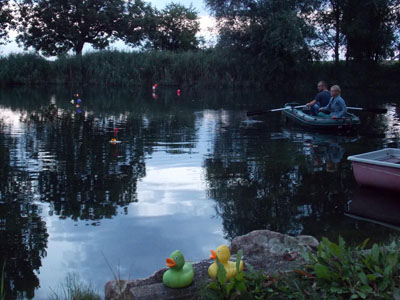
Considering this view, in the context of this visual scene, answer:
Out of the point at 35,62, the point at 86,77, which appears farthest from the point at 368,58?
the point at 35,62

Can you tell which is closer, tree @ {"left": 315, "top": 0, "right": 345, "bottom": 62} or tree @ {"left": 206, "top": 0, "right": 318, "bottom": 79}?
tree @ {"left": 206, "top": 0, "right": 318, "bottom": 79}

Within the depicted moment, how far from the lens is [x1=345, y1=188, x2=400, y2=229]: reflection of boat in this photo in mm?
6531

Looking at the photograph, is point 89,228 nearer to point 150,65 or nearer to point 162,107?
point 162,107

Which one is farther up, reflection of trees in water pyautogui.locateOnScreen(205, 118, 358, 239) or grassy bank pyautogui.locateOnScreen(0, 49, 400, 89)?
grassy bank pyautogui.locateOnScreen(0, 49, 400, 89)

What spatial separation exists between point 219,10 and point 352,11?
992 centimetres

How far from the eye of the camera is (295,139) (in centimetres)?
1324

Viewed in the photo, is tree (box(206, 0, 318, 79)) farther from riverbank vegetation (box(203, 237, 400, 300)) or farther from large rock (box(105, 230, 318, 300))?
riverbank vegetation (box(203, 237, 400, 300))

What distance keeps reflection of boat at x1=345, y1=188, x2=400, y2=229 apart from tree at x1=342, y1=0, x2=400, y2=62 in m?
27.9

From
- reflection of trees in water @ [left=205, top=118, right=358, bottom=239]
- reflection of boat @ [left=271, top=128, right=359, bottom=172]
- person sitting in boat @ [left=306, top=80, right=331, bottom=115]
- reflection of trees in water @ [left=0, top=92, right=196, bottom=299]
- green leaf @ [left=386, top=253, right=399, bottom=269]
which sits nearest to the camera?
green leaf @ [left=386, top=253, right=399, bottom=269]

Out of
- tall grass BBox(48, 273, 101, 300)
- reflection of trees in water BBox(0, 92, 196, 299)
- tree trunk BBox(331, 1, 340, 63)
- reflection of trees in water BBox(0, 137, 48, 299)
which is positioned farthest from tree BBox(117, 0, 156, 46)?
tall grass BBox(48, 273, 101, 300)

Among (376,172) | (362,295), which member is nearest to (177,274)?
(362,295)

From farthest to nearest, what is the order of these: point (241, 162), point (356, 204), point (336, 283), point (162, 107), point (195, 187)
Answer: point (162, 107), point (241, 162), point (195, 187), point (356, 204), point (336, 283)

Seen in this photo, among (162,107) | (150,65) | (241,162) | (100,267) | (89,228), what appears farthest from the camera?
(150,65)

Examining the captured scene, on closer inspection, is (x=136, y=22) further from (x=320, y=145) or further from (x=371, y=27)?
(x=320, y=145)
